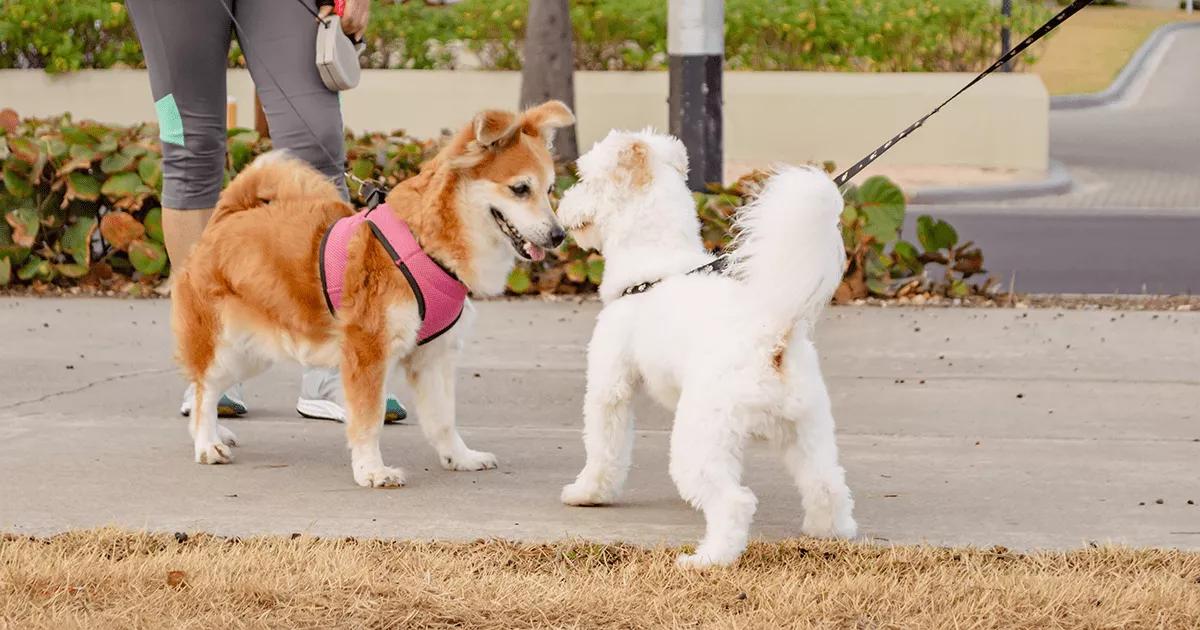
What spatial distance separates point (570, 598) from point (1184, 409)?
358cm

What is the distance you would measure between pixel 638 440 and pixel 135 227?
4401mm

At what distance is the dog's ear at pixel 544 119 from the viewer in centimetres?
559

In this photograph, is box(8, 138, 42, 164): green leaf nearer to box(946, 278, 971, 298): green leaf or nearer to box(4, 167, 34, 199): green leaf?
box(4, 167, 34, 199): green leaf

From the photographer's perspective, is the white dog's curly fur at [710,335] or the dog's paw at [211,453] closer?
the white dog's curly fur at [710,335]

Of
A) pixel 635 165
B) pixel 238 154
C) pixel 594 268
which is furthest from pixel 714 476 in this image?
pixel 238 154

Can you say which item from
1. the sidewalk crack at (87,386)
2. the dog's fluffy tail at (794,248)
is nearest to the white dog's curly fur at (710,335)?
the dog's fluffy tail at (794,248)

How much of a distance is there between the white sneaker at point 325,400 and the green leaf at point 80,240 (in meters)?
3.37

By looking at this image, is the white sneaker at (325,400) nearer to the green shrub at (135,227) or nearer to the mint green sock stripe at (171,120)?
the mint green sock stripe at (171,120)

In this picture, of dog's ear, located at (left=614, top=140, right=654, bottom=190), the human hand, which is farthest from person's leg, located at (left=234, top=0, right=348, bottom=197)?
dog's ear, located at (left=614, top=140, right=654, bottom=190)

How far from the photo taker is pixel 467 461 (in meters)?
5.77

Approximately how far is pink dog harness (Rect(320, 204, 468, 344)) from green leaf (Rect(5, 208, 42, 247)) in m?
4.48

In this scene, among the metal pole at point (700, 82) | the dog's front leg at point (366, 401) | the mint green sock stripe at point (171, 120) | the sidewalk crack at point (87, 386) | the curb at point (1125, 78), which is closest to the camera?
the dog's front leg at point (366, 401)

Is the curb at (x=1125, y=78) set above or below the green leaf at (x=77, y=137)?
below

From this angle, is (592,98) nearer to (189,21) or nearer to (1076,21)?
(189,21)
